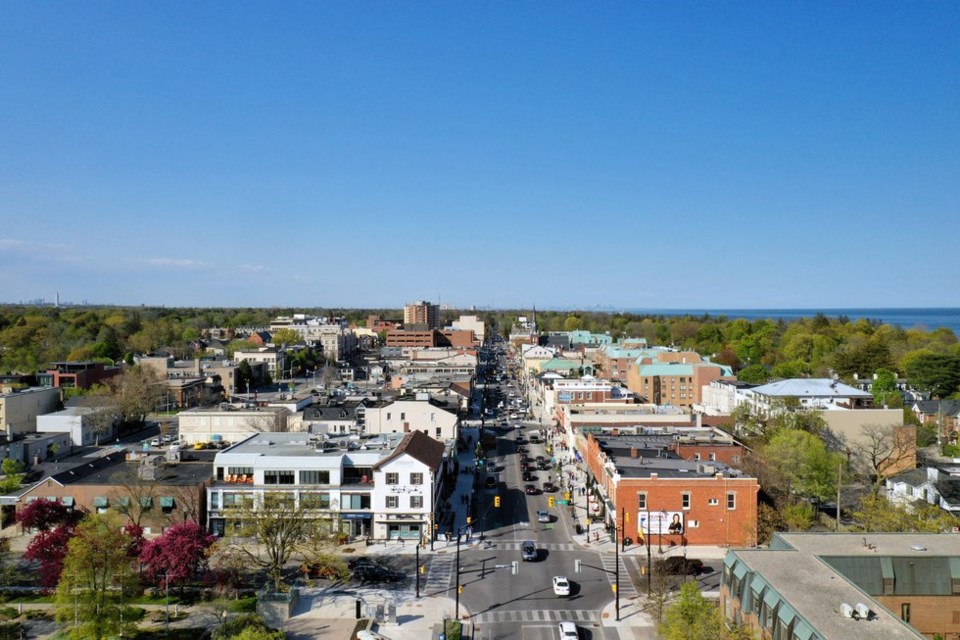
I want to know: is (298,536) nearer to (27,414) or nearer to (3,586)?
(3,586)

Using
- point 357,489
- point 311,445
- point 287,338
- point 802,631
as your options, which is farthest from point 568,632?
point 287,338

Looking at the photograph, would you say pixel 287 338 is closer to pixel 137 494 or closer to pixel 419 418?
pixel 419 418

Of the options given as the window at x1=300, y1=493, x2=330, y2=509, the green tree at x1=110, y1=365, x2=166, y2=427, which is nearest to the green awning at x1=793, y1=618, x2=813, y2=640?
the window at x1=300, y1=493, x2=330, y2=509

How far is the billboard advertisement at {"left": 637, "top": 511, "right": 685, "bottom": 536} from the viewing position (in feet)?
148

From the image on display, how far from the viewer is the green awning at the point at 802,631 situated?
2112 centimetres

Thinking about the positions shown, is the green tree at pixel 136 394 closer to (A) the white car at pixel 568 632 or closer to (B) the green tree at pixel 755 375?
(A) the white car at pixel 568 632

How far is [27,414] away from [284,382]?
53.1 metres

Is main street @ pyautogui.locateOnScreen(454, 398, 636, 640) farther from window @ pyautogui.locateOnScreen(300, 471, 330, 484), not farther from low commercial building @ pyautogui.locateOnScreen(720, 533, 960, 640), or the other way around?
window @ pyautogui.locateOnScreen(300, 471, 330, 484)

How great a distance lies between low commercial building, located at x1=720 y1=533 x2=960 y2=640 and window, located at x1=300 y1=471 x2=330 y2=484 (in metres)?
26.6

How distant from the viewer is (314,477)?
45812mm

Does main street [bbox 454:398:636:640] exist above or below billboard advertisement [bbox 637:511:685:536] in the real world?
below

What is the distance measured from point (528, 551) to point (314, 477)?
15.3 meters

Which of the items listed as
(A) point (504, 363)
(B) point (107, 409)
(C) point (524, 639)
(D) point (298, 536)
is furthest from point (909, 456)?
(A) point (504, 363)

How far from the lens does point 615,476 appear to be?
45.9m
